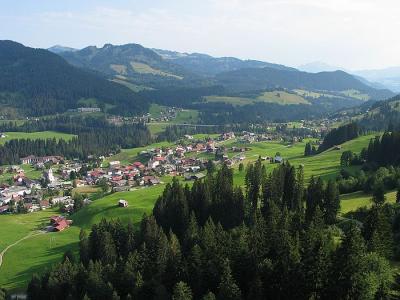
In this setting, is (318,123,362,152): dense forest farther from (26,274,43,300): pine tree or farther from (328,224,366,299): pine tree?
(328,224,366,299): pine tree

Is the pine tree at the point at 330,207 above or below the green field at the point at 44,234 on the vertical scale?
above

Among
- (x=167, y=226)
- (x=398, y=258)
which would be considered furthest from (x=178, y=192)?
(x=398, y=258)

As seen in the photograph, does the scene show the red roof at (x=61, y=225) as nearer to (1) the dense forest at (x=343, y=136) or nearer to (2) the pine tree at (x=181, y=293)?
(2) the pine tree at (x=181, y=293)

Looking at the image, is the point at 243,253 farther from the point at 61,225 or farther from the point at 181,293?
the point at 61,225

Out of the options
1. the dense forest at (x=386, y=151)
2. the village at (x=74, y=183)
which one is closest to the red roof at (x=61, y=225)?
the village at (x=74, y=183)

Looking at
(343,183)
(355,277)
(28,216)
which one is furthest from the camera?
(28,216)

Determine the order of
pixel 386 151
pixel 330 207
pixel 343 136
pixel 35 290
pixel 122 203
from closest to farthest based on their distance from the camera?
pixel 35 290, pixel 330 207, pixel 386 151, pixel 122 203, pixel 343 136

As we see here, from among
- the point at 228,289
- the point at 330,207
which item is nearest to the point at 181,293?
the point at 228,289

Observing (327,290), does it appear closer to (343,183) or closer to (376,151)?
(343,183)
